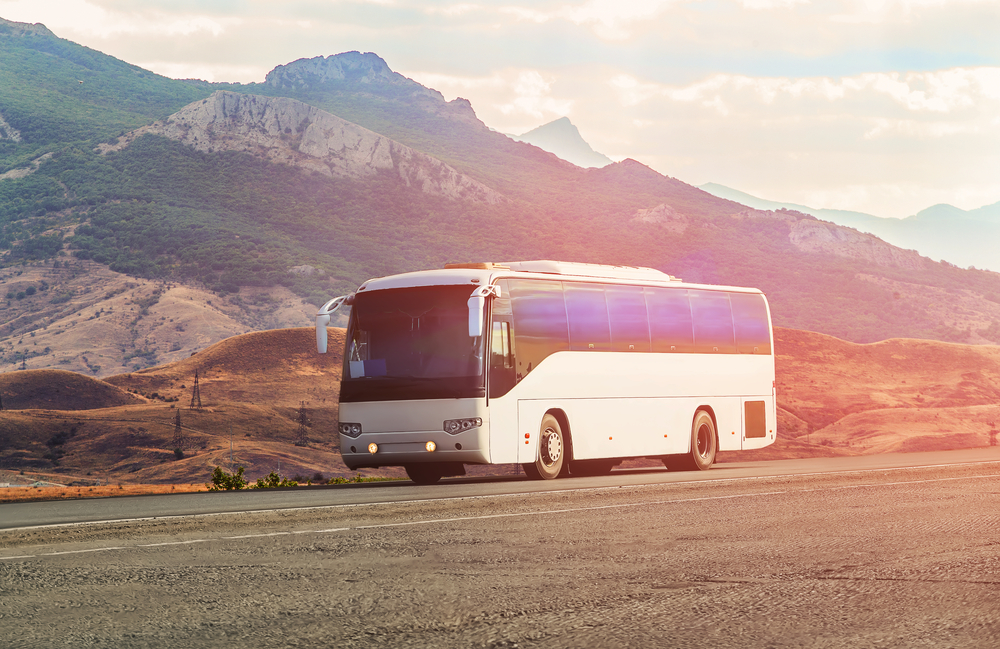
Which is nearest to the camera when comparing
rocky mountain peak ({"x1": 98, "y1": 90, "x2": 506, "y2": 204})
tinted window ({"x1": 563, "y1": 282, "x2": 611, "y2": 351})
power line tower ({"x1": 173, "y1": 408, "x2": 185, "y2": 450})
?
tinted window ({"x1": 563, "y1": 282, "x2": 611, "y2": 351})

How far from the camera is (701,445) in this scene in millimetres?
24250

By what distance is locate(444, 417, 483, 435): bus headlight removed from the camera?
1872 centimetres

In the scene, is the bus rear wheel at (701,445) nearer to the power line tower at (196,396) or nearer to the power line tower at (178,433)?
the power line tower at (178,433)

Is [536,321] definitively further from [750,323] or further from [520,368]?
[750,323]

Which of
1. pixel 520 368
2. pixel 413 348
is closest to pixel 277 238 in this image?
pixel 413 348

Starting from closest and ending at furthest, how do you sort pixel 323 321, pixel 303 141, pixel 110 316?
pixel 323 321
pixel 110 316
pixel 303 141

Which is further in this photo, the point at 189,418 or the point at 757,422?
the point at 189,418

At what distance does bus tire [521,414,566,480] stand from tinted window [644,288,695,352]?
350cm

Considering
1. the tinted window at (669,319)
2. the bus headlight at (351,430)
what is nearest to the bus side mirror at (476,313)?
the bus headlight at (351,430)

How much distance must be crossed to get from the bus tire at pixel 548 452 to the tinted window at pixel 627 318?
2366 mm

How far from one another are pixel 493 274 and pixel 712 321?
6.69 m

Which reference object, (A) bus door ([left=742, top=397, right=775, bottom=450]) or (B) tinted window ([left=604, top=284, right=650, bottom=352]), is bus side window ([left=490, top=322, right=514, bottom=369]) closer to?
(B) tinted window ([left=604, top=284, right=650, bottom=352])

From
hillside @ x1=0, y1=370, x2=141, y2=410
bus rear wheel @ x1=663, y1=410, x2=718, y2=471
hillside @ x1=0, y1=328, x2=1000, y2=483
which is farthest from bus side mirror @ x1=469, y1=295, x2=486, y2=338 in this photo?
hillside @ x1=0, y1=370, x2=141, y2=410

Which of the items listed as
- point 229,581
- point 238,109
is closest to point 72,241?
point 238,109
